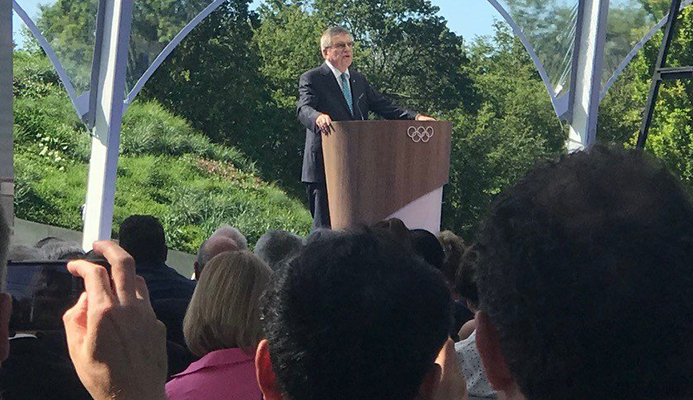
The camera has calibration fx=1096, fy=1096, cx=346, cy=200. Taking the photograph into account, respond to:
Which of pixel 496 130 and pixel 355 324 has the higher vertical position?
pixel 355 324

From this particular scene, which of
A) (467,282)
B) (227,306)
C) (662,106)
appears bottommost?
(662,106)

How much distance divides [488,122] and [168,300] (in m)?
21.6

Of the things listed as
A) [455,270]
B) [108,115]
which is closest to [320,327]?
[455,270]

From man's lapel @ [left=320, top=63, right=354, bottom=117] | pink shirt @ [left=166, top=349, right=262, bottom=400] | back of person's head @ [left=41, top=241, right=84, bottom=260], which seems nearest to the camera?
pink shirt @ [left=166, top=349, right=262, bottom=400]

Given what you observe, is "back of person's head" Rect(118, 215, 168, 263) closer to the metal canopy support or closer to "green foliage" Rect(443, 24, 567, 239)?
the metal canopy support

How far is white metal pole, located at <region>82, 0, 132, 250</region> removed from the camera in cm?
823

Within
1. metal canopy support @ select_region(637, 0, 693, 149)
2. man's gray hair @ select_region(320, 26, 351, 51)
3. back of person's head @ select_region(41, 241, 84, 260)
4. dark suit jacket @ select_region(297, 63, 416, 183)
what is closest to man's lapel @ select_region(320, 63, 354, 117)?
dark suit jacket @ select_region(297, 63, 416, 183)

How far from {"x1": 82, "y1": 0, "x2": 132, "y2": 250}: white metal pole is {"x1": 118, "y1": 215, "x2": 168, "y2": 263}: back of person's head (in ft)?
12.7

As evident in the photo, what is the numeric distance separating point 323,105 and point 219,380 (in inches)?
153

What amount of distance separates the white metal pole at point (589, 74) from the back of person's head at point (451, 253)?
5620 millimetres

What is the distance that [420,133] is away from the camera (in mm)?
5750

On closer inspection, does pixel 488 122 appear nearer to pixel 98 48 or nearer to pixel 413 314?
pixel 98 48

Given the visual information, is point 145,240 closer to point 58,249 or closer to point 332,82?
point 58,249

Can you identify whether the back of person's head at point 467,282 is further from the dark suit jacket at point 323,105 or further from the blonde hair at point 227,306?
the dark suit jacket at point 323,105
